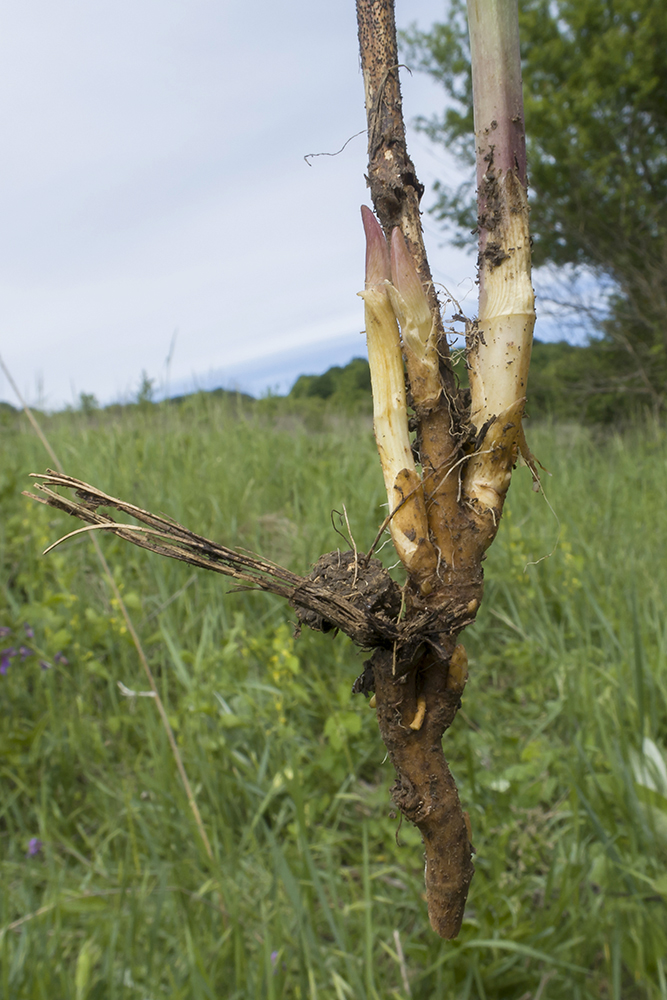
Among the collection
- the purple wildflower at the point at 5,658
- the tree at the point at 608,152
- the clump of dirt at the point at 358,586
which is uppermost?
the tree at the point at 608,152

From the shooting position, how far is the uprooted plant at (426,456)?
57 cm

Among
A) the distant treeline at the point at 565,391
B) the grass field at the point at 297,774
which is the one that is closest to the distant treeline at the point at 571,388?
the distant treeline at the point at 565,391

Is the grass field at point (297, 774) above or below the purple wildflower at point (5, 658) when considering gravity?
below

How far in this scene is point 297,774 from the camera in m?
1.65

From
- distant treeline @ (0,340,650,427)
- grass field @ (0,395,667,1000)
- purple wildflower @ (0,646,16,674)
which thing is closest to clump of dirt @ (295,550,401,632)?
grass field @ (0,395,667,1000)

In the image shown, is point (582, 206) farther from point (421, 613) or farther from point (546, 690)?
point (421, 613)

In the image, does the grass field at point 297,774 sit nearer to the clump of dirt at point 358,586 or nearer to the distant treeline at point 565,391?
the clump of dirt at point 358,586

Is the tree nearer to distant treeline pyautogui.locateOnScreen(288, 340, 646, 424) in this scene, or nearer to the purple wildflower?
distant treeline pyautogui.locateOnScreen(288, 340, 646, 424)

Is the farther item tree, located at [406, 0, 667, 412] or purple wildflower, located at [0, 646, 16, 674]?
tree, located at [406, 0, 667, 412]

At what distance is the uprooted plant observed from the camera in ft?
1.87

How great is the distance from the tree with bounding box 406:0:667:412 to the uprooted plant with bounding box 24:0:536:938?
6198mm

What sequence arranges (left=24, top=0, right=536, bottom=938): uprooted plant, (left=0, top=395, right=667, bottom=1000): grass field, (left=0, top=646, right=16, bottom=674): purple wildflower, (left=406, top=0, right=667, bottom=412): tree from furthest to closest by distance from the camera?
(left=406, top=0, right=667, bottom=412): tree
(left=0, top=646, right=16, bottom=674): purple wildflower
(left=0, top=395, right=667, bottom=1000): grass field
(left=24, top=0, right=536, bottom=938): uprooted plant

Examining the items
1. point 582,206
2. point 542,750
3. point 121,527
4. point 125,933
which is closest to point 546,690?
point 542,750

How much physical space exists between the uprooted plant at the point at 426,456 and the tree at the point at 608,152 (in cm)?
620
